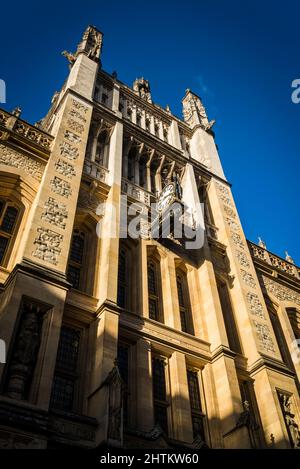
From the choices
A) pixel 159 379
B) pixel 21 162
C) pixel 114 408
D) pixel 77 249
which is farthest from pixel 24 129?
pixel 114 408

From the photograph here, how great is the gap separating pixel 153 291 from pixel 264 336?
175 inches

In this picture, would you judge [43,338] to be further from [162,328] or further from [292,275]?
[292,275]

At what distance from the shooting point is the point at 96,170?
63.6ft

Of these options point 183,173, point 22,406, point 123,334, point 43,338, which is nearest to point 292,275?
point 183,173

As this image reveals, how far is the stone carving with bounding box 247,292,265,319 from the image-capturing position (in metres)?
17.9

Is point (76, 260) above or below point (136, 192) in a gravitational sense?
below

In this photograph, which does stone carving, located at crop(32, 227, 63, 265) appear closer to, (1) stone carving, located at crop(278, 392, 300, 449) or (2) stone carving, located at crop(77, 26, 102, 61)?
(1) stone carving, located at crop(278, 392, 300, 449)

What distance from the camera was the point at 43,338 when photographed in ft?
36.2

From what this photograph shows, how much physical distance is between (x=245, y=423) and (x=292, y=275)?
12.9 metres

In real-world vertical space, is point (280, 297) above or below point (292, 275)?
below

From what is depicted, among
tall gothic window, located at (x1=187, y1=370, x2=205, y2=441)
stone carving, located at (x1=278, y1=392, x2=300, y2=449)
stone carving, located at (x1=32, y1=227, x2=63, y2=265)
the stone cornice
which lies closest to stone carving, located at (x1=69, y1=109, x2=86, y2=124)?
stone carving, located at (x1=32, y1=227, x2=63, y2=265)

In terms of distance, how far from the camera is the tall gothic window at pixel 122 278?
15681 mm

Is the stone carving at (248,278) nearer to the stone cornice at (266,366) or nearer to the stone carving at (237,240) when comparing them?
the stone carving at (237,240)

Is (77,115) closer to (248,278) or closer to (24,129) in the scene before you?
(24,129)
